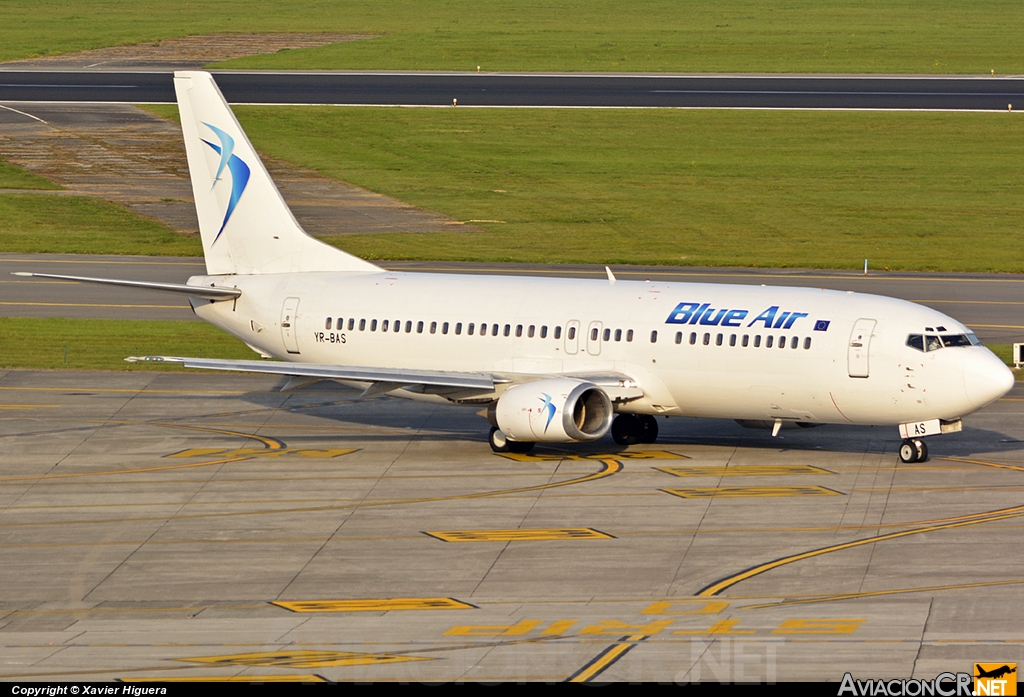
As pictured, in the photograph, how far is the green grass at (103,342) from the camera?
55.2 meters

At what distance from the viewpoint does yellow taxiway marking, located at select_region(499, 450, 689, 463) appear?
41969 millimetres

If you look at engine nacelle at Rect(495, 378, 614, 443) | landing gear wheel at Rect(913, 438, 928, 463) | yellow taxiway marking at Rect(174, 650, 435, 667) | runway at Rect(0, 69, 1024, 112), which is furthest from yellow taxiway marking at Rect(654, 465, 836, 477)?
runway at Rect(0, 69, 1024, 112)

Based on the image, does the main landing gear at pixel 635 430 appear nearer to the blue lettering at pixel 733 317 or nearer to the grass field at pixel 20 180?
the blue lettering at pixel 733 317

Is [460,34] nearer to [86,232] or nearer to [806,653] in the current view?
[86,232]

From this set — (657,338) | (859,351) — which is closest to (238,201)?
(657,338)

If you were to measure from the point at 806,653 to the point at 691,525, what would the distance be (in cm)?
905

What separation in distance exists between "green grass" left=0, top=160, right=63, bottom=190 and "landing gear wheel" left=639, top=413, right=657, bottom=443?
57.7 metres

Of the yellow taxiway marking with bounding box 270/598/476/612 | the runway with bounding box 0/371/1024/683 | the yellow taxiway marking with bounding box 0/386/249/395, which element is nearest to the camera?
the runway with bounding box 0/371/1024/683

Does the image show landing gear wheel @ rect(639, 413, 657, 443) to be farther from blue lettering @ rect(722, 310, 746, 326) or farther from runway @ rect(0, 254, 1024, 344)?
runway @ rect(0, 254, 1024, 344)

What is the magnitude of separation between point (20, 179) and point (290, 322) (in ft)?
173

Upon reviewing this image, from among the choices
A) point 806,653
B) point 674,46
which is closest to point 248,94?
point 674,46

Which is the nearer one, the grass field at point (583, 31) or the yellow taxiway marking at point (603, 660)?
the yellow taxiway marking at point (603, 660)

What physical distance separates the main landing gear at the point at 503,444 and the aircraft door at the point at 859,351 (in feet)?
30.6

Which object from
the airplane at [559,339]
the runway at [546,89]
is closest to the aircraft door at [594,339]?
the airplane at [559,339]
